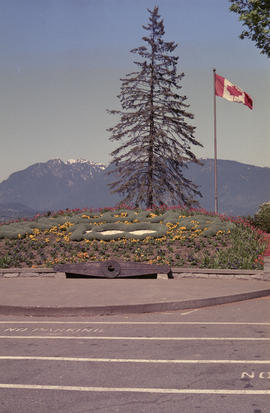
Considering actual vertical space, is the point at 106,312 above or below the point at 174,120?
below

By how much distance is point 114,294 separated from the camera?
1173 centimetres

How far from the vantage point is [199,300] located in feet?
35.6

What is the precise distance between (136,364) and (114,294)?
525 centimetres

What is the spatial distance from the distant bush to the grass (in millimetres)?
1332

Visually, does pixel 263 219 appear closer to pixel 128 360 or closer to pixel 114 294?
pixel 114 294

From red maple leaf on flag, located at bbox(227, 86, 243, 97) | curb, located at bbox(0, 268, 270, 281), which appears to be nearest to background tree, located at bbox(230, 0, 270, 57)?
red maple leaf on flag, located at bbox(227, 86, 243, 97)

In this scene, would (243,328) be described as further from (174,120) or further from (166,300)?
(174,120)

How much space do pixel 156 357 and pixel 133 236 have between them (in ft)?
40.1

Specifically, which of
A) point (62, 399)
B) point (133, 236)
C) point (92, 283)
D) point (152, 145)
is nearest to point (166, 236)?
point (133, 236)

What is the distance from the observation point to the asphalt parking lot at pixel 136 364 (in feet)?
17.1

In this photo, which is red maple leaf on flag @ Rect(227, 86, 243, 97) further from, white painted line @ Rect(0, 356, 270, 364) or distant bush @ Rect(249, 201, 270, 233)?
white painted line @ Rect(0, 356, 270, 364)

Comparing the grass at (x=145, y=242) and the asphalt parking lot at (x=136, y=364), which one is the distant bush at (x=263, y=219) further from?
the asphalt parking lot at (x=136, y=364)

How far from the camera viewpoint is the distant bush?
21.9 m

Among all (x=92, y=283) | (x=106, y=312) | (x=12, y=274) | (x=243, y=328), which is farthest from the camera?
(x=12, y=274)
